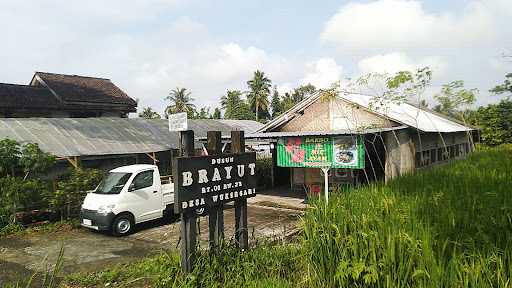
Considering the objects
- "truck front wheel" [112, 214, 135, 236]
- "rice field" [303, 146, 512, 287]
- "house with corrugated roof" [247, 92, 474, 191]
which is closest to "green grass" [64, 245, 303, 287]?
"rice field" [303, 146, 512, 287]

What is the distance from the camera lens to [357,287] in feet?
12.1

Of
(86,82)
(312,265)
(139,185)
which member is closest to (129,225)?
(139,185)

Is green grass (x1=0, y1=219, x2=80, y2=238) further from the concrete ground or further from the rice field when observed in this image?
the rice field

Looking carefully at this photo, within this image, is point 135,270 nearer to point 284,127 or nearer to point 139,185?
point 139,185

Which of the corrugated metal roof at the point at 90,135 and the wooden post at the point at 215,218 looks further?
the corrugated metal roof at the point at 90,135

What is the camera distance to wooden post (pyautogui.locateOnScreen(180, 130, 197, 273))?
198 inches

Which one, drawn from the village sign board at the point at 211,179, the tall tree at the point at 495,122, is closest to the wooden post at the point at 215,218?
the village sign board at the point at 211,179

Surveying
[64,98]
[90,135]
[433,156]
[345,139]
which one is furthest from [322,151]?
[64,98]

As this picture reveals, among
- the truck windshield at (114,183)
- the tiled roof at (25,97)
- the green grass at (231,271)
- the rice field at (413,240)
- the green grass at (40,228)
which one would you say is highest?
the tiled roof at (25,97)

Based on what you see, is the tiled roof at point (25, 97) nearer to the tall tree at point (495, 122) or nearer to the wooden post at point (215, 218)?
the wooden post at point (215, 218)

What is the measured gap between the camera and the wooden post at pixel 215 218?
5.52 meters

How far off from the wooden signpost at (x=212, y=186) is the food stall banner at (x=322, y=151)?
5.86 metres

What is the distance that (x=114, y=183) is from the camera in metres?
9.95

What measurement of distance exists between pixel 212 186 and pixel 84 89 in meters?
24.1
